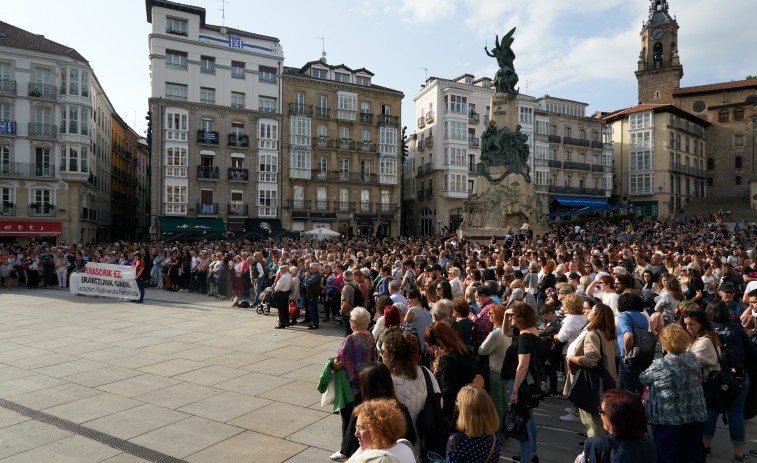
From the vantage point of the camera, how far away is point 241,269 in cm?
1631

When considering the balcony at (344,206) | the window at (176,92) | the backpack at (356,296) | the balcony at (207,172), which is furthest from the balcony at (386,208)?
the backpack at (356,296)

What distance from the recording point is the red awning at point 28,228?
34.8m

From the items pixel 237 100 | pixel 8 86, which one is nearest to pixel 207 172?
pixel 237 100

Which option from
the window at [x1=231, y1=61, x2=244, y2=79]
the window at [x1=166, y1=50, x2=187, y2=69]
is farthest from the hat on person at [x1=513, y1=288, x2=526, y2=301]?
the window at [x1=231, y1=61, x2=244, y2=79]

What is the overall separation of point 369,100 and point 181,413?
44717mm

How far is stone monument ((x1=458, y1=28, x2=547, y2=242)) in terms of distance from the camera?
26484 mm

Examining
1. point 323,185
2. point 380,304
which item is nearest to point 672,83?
point 323,185

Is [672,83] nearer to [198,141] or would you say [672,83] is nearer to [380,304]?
[198,141]

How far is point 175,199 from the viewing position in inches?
1580

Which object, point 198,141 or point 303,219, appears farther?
point 303,219

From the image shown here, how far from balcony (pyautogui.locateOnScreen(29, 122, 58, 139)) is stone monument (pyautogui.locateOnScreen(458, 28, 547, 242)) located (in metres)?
32.6

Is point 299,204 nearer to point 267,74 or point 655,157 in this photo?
point 267,74

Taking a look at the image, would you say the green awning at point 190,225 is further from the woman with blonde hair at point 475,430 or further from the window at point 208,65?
the woman with blonde hair at point 475,430

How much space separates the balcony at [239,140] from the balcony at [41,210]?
14681 mm
